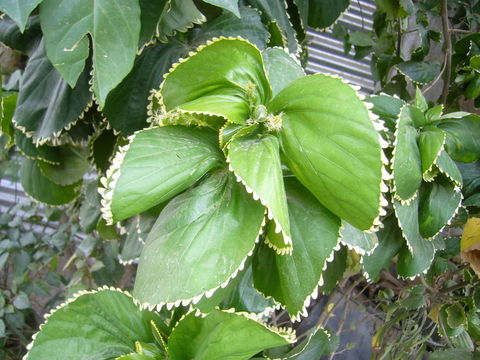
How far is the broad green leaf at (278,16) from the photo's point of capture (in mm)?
534

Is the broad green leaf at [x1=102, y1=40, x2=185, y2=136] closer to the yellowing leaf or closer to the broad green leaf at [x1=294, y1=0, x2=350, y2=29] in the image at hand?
the broad green leaf at [x1=294, y1=0, x2=350, y2=29]

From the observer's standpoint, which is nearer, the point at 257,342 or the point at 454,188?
the point at 257,342

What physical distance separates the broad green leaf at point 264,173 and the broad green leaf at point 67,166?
0.37 m

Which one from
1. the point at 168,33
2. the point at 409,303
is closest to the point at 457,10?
the point at 409,303

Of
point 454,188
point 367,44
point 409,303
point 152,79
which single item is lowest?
point 409,303

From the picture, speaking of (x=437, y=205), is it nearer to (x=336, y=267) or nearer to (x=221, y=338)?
(x=336, y=267)

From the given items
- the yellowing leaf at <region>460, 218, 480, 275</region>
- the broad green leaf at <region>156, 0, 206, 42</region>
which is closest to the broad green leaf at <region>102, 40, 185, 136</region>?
the broad green leaf at <region>156, 0, 206, 42</region>

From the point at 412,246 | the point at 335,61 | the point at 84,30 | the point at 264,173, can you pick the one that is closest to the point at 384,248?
the point at 412,246

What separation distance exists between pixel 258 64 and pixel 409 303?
58 cm

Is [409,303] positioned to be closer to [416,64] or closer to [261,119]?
[416,64]

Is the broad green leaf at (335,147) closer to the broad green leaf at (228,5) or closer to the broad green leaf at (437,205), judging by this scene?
the broad green leaf at (228,5)

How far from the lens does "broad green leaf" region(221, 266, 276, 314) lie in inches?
17.8

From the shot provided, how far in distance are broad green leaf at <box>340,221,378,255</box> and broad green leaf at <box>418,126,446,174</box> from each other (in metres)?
0.10

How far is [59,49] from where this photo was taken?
14.8 inches
